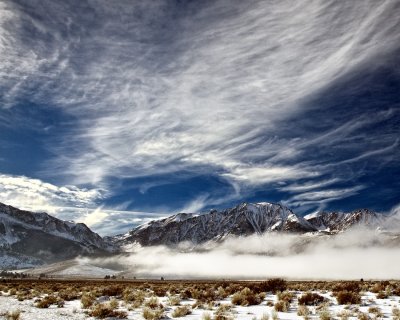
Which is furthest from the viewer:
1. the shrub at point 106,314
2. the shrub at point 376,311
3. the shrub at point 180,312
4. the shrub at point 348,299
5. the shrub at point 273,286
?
the shrub at point 273,286

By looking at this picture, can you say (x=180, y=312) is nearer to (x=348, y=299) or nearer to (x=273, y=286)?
(x=348, y=299)

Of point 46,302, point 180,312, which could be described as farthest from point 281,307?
point 46,302

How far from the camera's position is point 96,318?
21.6 m

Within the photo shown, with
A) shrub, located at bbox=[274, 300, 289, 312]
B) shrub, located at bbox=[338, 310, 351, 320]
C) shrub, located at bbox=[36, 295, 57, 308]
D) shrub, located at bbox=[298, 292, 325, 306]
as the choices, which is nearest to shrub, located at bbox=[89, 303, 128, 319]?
shrub, located at bbox=[36, 295, 57, 308]

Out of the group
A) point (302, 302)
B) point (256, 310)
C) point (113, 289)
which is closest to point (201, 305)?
point (256, 310)

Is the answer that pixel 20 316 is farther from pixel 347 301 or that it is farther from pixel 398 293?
pixel 398 293

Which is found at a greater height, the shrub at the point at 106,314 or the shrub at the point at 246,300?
the shrub at the point at 246,300

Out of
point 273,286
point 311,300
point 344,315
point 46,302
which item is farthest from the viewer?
point 273,286

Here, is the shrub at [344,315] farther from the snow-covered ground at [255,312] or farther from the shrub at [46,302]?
the shrub at [46,302]

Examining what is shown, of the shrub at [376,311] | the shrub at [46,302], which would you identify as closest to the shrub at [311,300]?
the shrub at [376,311]

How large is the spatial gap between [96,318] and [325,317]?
11.5 metres

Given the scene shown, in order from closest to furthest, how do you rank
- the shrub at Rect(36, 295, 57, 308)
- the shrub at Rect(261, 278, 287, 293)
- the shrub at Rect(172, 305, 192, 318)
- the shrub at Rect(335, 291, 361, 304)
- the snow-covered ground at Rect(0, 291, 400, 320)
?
the snow-covered ground at Rect(0, 291, 400, 320) < the shrub at Rect(172, 305, 192, 318) < the shrub at Rect(335, 291, 361, 304) < the shrub at Rect(36, 295, 57, 308) < the shrub at Rect(261, 278, 287, 293)

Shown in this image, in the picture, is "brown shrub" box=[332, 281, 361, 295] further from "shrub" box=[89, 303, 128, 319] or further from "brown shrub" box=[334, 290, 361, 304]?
"shrub" box=[89, 303, 128, 319]

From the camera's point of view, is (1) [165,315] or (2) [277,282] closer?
(1) [165,315]
